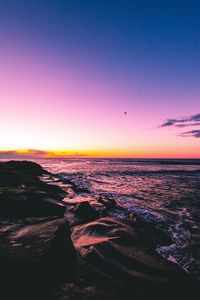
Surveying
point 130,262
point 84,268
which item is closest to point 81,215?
point 130,262

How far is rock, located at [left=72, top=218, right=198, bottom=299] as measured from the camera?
393 cm

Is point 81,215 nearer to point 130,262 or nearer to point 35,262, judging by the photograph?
point 130,262

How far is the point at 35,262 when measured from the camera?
356cm

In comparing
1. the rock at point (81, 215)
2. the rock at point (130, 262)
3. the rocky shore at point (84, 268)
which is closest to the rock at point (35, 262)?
the rocky shore at point (84, 268)

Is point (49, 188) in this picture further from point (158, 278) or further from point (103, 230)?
point (158, 278)

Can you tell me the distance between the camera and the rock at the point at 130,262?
3926mm

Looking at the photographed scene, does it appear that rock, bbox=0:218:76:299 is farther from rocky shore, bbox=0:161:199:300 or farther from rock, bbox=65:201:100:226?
rock, bbox=65:201:100:226

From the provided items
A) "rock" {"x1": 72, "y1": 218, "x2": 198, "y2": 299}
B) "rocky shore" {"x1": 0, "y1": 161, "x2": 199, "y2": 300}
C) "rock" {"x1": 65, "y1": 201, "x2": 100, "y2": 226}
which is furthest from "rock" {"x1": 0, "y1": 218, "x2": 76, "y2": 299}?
"rock" {"x1": 65, "y1": 201, "x2": 100, "y2": 226}

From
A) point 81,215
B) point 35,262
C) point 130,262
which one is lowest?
point 81,215

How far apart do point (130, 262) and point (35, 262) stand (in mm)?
2318

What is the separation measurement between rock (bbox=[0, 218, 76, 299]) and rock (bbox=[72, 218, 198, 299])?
2.49 feet

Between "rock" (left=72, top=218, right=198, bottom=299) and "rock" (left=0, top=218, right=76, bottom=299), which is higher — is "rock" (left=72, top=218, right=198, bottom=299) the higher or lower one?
the lower one

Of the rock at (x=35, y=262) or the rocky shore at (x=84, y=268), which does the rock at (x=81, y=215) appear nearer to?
the rocky shore at (x=84, y=268)

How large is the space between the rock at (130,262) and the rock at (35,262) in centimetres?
76
